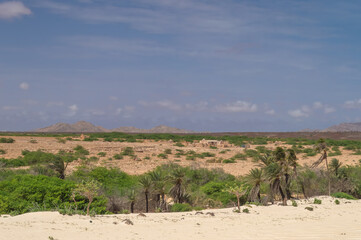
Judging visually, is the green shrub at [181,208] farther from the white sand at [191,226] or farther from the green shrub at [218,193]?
the green shrub at [218,193]

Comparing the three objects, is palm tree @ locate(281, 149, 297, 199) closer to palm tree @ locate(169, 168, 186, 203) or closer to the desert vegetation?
the desert vegetation

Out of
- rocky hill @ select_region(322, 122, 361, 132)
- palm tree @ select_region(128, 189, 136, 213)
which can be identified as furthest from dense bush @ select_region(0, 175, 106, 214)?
rocky hill @ select_region(322, 122, 361, 132)

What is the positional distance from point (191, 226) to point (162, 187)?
417 cm

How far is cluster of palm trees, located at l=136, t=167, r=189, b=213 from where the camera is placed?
17516 millimetres

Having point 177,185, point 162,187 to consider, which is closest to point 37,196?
point 162,187

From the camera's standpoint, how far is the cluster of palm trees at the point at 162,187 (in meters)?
17.5

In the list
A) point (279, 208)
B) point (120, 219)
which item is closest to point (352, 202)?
point (279, 208)

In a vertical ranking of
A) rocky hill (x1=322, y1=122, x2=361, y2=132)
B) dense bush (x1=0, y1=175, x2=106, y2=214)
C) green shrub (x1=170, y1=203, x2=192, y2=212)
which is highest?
rocky hill (x1=322, y1=122, x2=361, y2=132)

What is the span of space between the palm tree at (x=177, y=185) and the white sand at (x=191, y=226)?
2583 millimetres

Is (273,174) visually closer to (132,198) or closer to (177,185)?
(177,185)

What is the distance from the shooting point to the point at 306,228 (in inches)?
562

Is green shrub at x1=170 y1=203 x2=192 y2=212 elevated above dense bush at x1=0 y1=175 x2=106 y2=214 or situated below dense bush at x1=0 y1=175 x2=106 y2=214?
below

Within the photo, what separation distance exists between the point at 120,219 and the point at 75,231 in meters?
2.25

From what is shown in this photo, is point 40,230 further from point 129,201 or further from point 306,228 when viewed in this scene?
point 306,228
